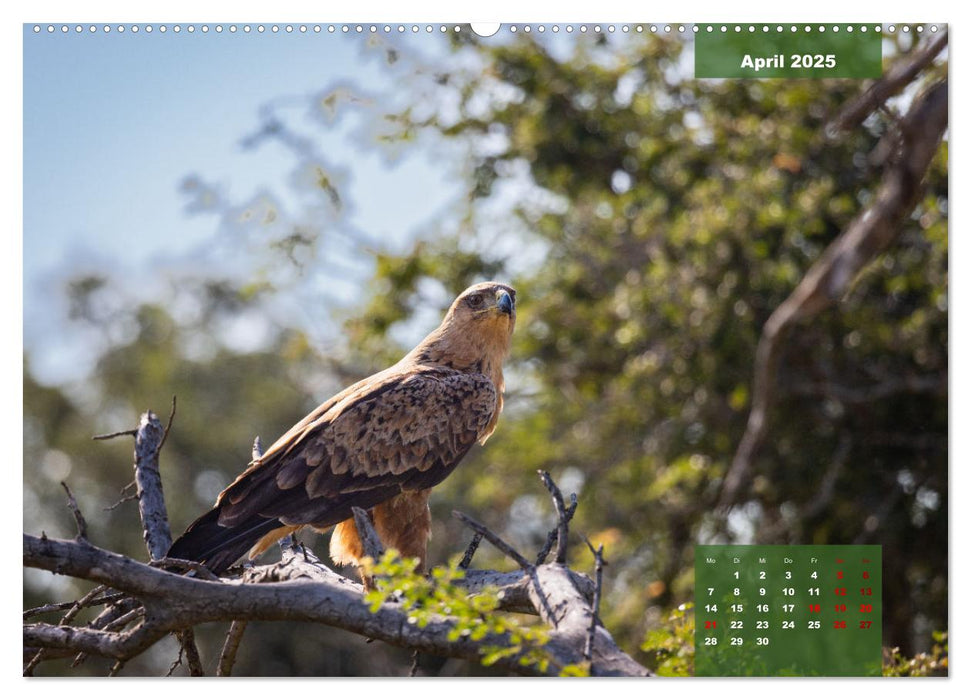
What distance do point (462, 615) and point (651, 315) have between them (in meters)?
5.13

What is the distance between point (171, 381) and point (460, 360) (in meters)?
8.73

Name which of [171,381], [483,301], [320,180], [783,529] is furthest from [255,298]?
[171,381]

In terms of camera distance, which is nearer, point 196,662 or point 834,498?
point 196,662

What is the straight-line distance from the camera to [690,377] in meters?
7.72

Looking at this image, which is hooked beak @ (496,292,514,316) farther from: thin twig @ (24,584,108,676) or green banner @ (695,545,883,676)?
thin twig @ (24,584,108,676)

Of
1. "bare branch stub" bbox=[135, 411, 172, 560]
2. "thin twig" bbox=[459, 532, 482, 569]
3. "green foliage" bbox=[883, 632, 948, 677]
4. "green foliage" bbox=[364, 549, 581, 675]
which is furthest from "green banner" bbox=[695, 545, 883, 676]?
"bare branch stub" bbox=[135, 411, 172, 560]

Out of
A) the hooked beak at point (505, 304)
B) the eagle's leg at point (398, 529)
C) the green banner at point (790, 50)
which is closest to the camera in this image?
the green banner at point (790, 50)

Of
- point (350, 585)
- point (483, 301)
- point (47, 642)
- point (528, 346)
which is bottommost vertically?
point (47, 642)

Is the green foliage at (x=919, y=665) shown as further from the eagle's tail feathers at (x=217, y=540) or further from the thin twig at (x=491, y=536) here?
the eagle's tail feathers at (x=217, y=540)

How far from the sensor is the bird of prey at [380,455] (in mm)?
4438

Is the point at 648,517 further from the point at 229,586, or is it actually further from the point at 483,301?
the point at 229,586

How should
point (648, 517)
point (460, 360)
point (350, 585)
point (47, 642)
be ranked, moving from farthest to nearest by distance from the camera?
point (648, 517) → point (460, 360) → point (350, 585) → point (47, 642)

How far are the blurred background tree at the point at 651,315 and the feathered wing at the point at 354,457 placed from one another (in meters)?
1.33

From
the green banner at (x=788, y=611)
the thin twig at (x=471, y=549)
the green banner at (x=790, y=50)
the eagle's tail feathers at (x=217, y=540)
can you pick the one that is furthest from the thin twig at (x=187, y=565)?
the green banner at (x=790, y=50)
